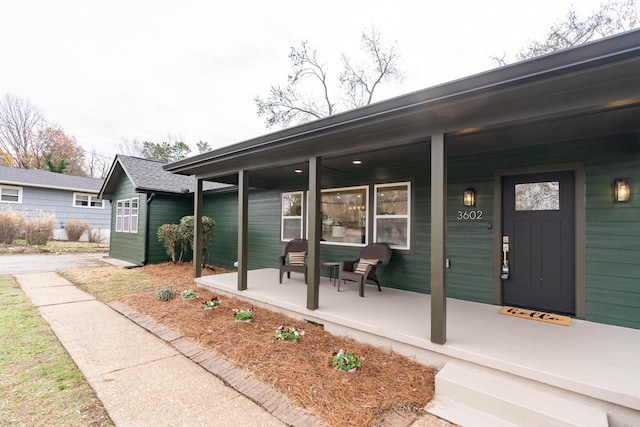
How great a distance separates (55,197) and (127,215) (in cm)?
899

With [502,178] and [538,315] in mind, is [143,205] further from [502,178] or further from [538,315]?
[538,315]

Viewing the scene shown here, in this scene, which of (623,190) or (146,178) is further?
(146,178)

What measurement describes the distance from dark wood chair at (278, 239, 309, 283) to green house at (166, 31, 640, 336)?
0.86m

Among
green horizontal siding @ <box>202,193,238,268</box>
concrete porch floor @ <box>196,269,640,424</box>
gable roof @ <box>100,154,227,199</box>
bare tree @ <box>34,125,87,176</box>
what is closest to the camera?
concrete porch floor @ <box>196,269,640,424</box>

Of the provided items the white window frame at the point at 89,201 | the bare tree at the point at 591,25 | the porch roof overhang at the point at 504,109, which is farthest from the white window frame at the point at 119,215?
the bare tree at the point at 591,25

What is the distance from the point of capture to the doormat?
10.9 feet

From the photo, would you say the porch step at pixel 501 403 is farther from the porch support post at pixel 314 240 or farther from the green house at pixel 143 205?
the green house at pixel 143 205

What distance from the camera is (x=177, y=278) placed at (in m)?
7.10

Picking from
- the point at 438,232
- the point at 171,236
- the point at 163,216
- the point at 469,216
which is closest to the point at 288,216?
the point at 171,236

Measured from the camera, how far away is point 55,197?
15.6m

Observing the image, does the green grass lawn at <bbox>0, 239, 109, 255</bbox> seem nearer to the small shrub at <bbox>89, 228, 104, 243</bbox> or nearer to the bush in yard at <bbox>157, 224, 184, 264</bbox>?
the small shrub at <bbox>89, 228, 104, 243</bbox>

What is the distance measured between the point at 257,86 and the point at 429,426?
15.3 meters

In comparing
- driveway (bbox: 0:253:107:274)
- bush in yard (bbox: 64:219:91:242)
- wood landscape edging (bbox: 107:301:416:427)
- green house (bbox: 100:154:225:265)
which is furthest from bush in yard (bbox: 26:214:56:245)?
wood landscape edging (bbox: 107:301:416:427)

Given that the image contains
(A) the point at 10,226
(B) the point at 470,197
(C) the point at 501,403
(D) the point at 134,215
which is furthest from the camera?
(A) the point at 10,226
